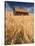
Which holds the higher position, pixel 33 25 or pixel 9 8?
pixel 9 8

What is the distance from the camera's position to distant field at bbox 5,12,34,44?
91cm

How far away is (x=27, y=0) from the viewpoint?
96 centimetres

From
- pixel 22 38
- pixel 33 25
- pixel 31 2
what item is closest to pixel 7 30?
pixel 22 38

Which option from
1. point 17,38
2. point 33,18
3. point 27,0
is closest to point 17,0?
point 27,0

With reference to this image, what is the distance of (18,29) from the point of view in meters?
0.93

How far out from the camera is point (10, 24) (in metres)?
0.91

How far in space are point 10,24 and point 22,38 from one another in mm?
188

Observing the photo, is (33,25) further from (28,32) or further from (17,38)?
(17,38)

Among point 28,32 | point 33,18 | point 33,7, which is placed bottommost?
point 28,32

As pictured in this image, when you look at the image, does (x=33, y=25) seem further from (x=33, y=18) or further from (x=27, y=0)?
(x=27, y=0)

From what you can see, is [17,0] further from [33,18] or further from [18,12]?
[33,18]

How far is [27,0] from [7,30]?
0.37 meters

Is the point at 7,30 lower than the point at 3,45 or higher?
higher

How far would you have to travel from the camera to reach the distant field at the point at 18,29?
0.91m
